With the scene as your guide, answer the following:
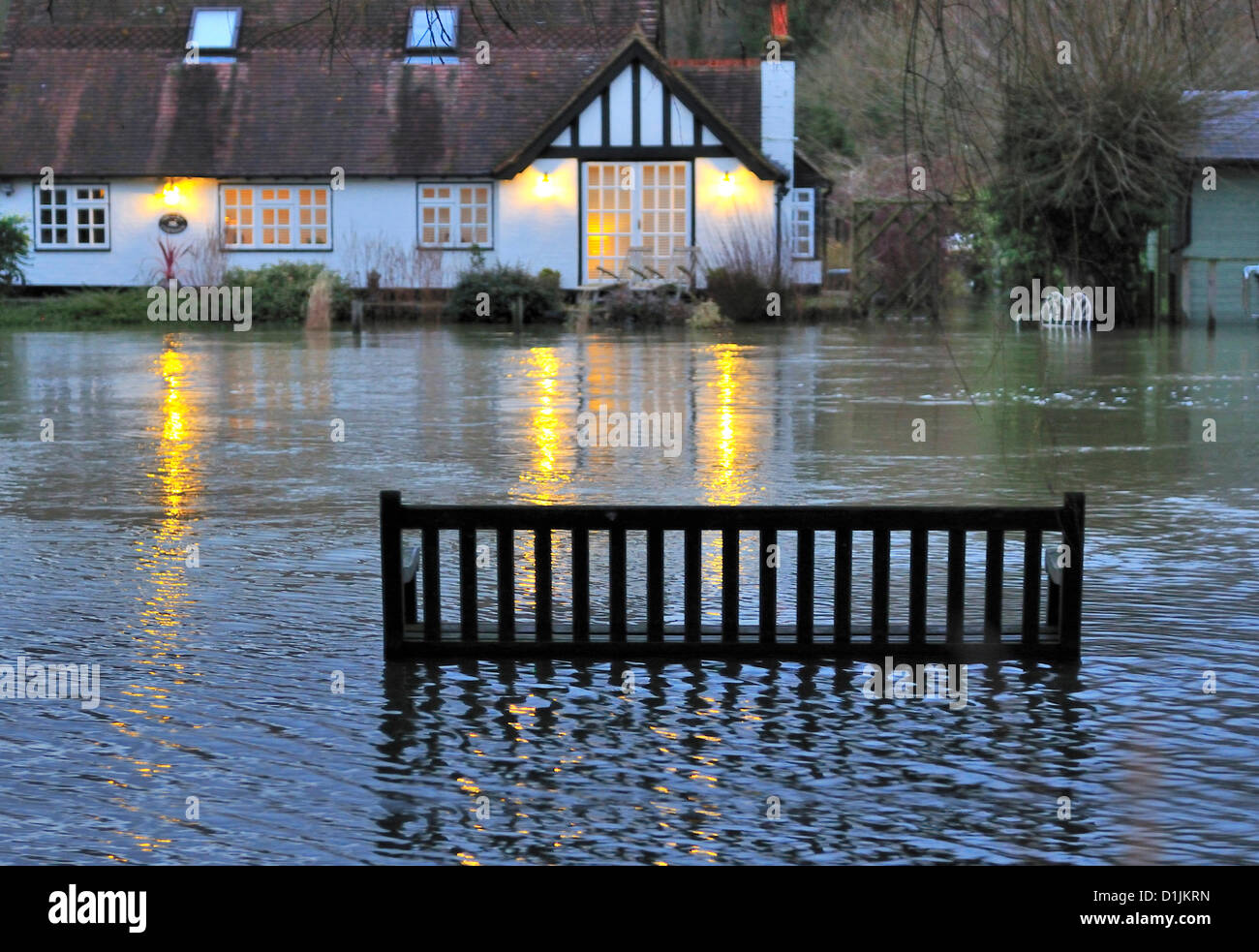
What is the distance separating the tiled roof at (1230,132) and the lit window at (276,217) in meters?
18.3

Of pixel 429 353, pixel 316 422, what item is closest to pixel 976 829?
pixel 316 422

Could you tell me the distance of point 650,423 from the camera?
1686cm

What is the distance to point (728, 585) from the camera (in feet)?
25.8

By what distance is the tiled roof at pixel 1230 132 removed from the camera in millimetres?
34281

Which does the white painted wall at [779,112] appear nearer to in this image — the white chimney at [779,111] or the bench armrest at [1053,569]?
the white chimney at [779,111]

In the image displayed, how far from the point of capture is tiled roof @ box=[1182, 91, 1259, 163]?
34281mm

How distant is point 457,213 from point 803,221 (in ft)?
27.0

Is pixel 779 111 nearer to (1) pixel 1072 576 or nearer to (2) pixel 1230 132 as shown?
(2) pixel 1230 132

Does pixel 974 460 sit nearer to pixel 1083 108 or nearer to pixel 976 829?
pixel 1083 108

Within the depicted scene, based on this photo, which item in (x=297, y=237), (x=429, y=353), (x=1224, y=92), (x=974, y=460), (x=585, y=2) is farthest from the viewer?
(x=297, y=237)

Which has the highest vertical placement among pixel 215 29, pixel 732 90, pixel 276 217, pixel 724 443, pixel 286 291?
pixel 215 29

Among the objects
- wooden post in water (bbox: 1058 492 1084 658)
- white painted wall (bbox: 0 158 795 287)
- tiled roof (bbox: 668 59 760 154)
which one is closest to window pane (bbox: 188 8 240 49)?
white painted wall (bbox: 0 158 795 287)

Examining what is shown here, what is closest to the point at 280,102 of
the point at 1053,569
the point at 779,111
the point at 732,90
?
the point at 732,90

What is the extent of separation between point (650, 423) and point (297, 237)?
26.2 metres
